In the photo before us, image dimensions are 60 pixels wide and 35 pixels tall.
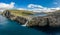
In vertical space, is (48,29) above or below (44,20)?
below

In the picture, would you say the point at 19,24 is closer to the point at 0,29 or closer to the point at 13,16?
the point at 13,16

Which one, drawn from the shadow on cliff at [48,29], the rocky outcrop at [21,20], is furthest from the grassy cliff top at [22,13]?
the shadow on cliff at [48,29]

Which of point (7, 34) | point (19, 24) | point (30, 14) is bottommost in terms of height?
point (7, 34)

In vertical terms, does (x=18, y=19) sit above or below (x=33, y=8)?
below

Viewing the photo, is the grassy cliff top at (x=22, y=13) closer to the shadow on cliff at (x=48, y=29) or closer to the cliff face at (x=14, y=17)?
the cliff face at (x=14, y=17)

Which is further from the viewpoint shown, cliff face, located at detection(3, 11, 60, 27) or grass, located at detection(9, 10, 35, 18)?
grass, located at detection(9, 10, 35, 18)

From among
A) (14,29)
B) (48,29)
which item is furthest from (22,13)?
(48,29)

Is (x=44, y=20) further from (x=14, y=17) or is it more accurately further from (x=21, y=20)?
(x=14, y=17)

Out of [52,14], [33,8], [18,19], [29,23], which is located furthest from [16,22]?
[52,14]

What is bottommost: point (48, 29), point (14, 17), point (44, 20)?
point (48, 29)

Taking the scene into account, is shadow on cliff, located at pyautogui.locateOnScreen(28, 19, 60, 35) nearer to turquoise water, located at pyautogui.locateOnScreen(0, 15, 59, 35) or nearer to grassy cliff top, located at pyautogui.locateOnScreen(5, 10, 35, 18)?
turquoise water, located at pyautogui.locateOnScreen(0, 15, 59, 35)

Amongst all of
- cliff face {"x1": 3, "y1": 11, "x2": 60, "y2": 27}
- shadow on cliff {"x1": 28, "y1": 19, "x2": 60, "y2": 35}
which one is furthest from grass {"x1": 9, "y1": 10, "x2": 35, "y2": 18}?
shadow on cliff {"x1": 28, "y1": 19, "x2": 60, "y2": 35}
